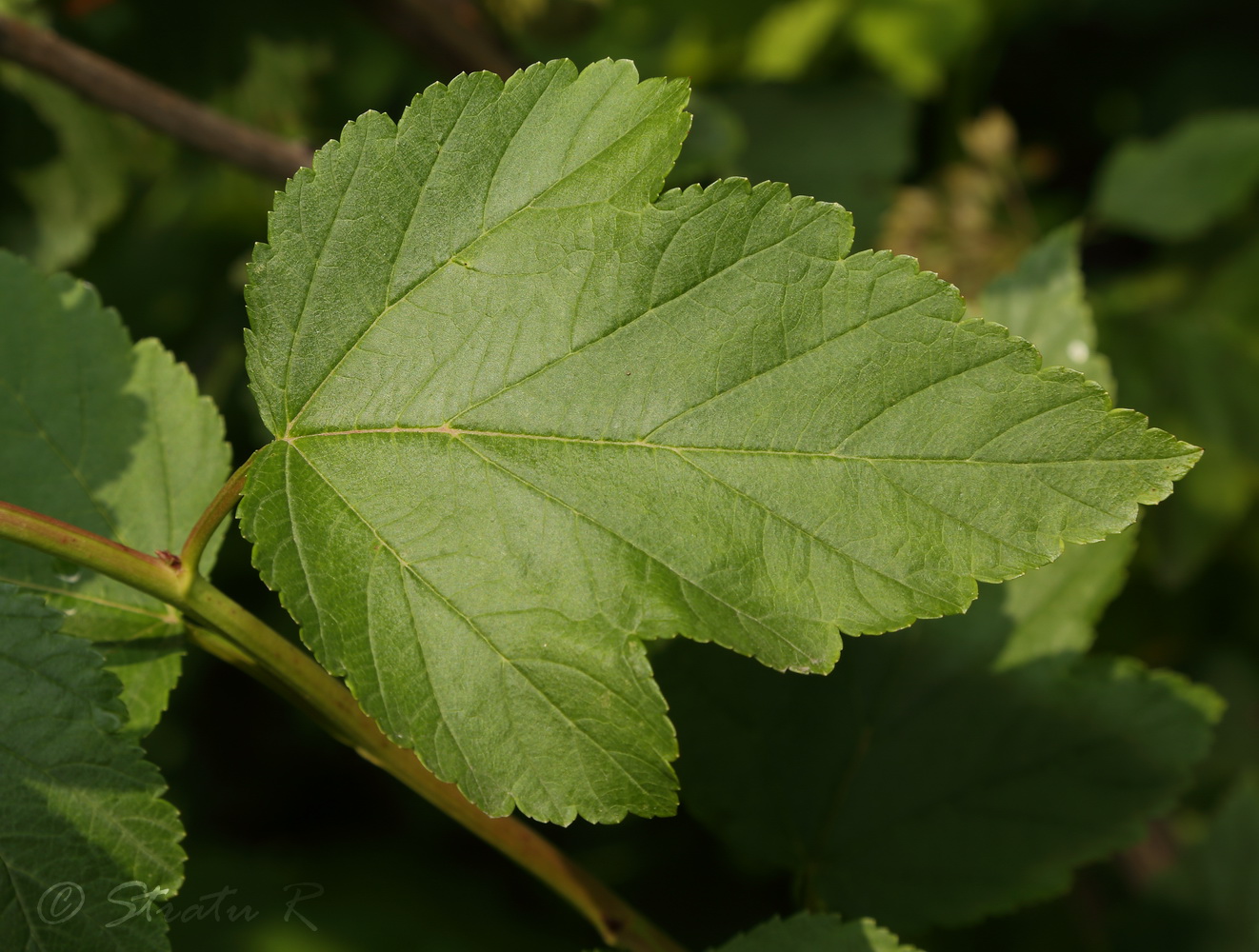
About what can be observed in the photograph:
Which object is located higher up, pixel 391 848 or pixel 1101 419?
pixel 1101 419

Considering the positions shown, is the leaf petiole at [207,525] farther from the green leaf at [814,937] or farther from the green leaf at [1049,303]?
the green leaf at [1049,303]

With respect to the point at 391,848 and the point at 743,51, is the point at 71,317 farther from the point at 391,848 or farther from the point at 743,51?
the point at 743,51

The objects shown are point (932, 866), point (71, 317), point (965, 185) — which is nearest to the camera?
point (71, 317)

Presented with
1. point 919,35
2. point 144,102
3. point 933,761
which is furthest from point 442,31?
point 933,761

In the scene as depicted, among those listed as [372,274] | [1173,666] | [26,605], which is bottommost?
[26,605]

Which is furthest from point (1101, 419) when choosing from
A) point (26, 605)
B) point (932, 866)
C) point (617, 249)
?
point (26, 605)

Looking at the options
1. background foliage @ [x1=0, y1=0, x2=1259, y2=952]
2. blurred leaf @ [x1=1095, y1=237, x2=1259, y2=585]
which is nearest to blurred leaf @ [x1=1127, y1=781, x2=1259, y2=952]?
background foliage @ [x1=0, y1=0, x2=1259, y2=952]

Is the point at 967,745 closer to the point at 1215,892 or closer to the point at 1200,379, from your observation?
the point at 1215,892

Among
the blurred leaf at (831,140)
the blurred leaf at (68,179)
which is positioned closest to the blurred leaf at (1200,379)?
the blurred leaf at (831,140)
